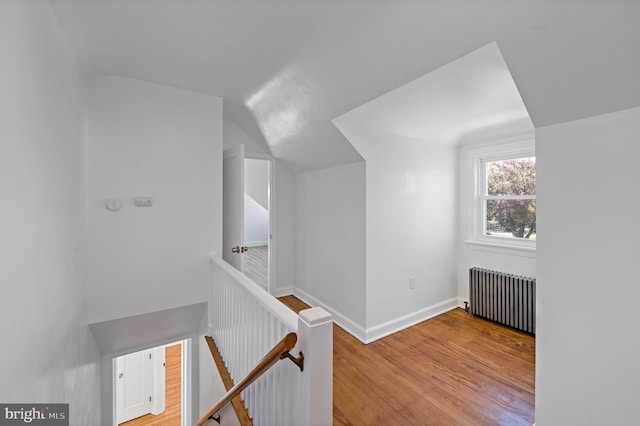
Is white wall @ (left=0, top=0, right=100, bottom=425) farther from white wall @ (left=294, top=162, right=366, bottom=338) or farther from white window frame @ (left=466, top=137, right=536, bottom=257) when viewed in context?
white window frame @ (left=466, top=137, right=536, bottom=257)

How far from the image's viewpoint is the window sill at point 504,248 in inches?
116

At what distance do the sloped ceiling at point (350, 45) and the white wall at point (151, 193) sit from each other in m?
0.26

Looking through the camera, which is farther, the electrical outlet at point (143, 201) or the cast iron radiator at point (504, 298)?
the cast iron radiator at point (504, 298)

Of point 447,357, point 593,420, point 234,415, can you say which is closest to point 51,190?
point 234,415

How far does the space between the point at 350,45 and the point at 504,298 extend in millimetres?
3168

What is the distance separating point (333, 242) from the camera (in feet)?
10.8

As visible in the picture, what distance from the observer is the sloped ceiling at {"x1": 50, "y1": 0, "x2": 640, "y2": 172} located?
109 centimetres

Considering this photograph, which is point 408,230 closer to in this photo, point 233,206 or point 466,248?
Answer: point 466,248

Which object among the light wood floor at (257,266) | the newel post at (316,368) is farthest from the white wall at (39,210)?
the light wood floor at (257,266)

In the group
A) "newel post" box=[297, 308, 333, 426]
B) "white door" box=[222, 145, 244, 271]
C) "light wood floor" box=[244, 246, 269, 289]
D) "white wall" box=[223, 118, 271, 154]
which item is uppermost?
"white wall" box=[223, 118, 271, 154]

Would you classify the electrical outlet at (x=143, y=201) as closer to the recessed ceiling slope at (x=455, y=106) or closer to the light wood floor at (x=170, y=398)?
the recessed ceiling slope at (x=455, y=106)

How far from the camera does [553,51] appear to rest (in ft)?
3.80

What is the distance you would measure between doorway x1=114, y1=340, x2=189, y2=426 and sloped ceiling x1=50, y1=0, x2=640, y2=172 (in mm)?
4110

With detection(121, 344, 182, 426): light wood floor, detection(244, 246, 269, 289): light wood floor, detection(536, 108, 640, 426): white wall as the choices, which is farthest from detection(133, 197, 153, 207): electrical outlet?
detection(121, 344, 182, 426): light wood floor
